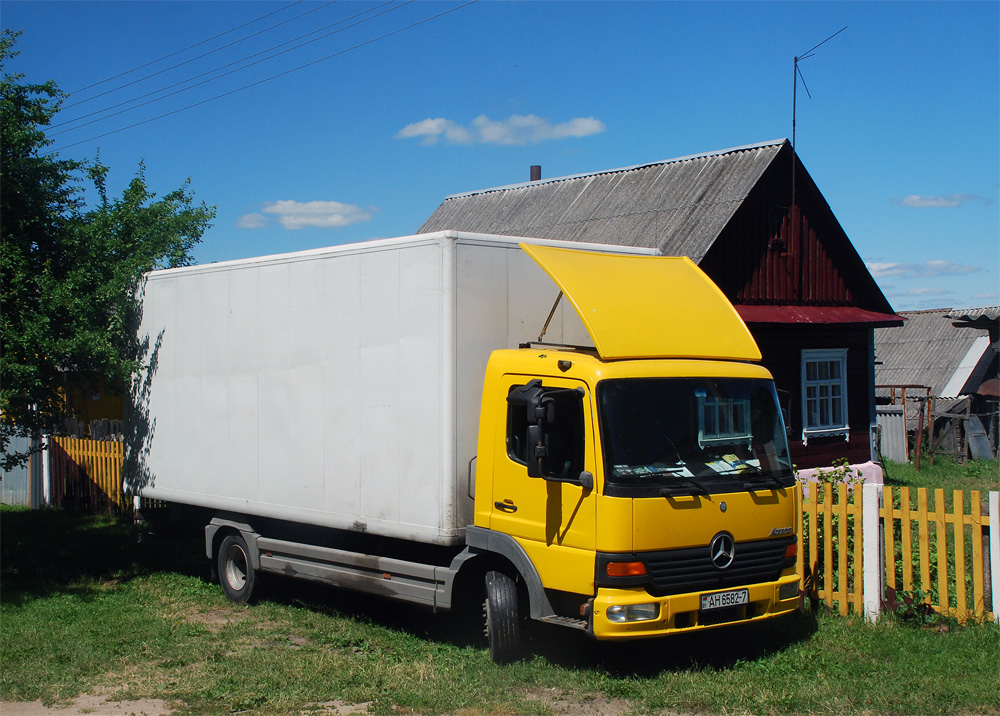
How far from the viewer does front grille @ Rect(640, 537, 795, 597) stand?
6367 mm

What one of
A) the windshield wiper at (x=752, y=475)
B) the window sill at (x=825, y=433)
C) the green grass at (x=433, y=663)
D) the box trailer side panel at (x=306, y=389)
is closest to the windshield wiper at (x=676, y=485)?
the windshield wiper at (x=752, y=475)

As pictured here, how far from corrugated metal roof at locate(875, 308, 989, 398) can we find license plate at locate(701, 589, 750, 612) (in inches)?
918

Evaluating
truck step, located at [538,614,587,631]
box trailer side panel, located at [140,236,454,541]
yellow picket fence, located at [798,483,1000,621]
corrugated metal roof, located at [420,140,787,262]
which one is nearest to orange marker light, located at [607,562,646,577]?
truck step, located at [538,614,587,631]

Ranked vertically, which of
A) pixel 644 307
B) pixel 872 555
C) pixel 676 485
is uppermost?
pixel 644 307

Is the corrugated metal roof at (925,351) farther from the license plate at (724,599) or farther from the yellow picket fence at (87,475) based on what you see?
the license plate at (724,599)

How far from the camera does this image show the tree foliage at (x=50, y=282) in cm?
963

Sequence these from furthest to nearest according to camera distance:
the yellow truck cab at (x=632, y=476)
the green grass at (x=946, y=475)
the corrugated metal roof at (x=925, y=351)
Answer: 1. the corrugated metal roof at (x=925, y=351)
2. the green grass at (x=946, y=475)
3. the yellow truck cab at (x=632, y=476)

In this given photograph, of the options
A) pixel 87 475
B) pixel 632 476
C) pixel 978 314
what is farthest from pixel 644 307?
pixel 978 314

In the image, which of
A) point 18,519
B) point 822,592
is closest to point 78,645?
point 822,592

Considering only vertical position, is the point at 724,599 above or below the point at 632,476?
below

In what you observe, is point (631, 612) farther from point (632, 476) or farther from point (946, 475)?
point (946, 475)

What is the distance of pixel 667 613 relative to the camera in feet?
20.8

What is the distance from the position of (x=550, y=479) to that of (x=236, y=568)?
16.1 ft

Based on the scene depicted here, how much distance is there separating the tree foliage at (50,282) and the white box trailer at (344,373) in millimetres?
582
